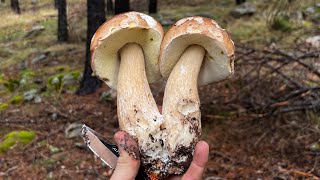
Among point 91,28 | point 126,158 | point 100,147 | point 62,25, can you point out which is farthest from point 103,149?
point 62,25

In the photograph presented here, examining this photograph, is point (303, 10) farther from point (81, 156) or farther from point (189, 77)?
point (189, 77)

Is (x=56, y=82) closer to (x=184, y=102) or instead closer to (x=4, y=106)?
(x=4, y=106)

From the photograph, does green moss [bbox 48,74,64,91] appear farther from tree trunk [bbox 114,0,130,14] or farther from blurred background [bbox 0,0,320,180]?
tree trunk [bbox 114,0,130,14]

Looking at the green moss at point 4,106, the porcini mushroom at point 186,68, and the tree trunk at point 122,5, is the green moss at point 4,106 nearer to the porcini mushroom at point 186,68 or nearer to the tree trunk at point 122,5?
the tree trunk at point 122,5

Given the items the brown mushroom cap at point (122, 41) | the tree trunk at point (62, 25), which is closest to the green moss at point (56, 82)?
the tree trunk at point (62, 25)

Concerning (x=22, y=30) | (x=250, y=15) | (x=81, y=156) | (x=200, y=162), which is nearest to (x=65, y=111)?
(x=81, y=156)
